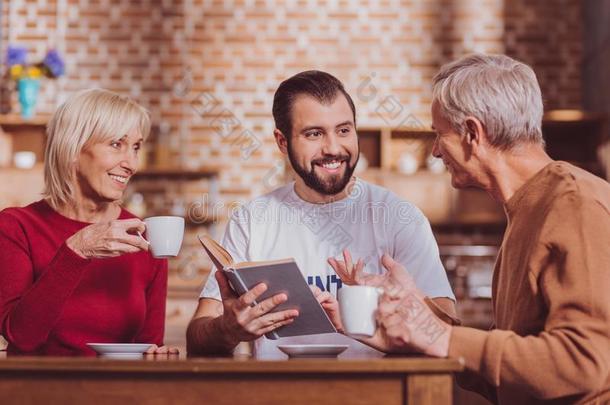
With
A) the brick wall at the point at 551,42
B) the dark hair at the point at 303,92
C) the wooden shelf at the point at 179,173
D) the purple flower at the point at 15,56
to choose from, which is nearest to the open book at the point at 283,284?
the dark hair at the point at 303,92

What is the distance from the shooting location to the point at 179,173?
5707mm

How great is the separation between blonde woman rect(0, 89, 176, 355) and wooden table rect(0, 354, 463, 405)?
24.0 inches

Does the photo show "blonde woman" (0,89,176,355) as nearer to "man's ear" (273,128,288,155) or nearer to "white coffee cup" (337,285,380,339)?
"man's ear" (273,128,288,155)

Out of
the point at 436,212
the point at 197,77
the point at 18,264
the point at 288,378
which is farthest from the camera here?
the point at 197,77

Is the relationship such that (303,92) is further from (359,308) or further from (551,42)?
(551,42)

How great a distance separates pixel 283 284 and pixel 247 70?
444 cm

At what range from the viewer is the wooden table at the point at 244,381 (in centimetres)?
135

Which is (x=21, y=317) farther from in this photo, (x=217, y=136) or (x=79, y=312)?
(x=217, y=136)

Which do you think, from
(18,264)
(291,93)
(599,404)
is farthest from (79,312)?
(599,404)

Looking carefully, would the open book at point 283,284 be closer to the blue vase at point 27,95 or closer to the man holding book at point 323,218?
the man holding book at point 323,218

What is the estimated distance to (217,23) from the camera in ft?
19.7

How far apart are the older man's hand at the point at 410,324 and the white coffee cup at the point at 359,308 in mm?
22

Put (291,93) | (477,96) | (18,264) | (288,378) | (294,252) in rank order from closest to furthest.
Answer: (288,378)
(477,96)
(18,264)
(294,252)
(291,93)

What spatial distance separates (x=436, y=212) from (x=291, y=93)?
129 inches
